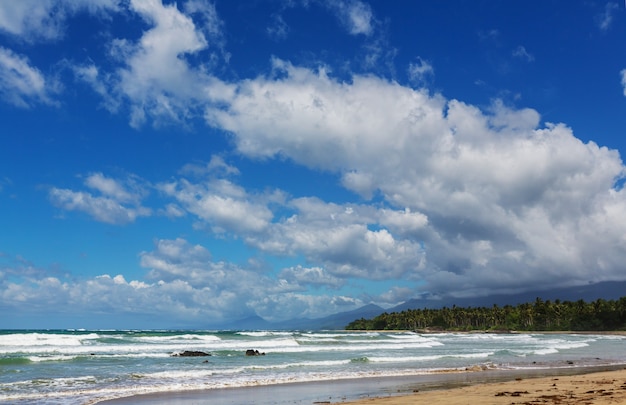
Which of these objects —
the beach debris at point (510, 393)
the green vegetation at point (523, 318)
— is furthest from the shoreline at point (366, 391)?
the green vegetation at point (523, 318)

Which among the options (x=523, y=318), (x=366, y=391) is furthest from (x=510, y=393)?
(x=523, y=318)

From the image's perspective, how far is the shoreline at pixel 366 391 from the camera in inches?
566

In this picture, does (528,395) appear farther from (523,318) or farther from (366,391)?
(523,318)

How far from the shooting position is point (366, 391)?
55.0 feet

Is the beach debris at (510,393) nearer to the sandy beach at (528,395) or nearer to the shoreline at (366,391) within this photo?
the sandy beach at (528,395)

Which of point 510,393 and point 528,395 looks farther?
point 510,393

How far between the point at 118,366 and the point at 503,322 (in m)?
123

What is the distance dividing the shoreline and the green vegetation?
98.2 metres

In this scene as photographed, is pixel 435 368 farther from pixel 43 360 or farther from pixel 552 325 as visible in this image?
pixel 552 325

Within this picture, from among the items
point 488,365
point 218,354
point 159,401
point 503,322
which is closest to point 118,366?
point 218,354

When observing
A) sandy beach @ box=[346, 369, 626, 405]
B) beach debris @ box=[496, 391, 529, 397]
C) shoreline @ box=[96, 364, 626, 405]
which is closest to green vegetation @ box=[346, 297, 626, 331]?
shoreline @ box=[96, 364, 626, 405]

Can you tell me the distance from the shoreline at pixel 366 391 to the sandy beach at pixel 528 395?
0.03 m

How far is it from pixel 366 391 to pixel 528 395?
4.99 metres

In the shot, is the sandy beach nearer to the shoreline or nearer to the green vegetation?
the shoreline
